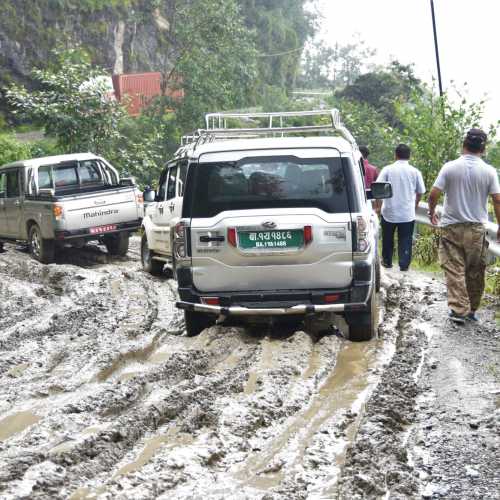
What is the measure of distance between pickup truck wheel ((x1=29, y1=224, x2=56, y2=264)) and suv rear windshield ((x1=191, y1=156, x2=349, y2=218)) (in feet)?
29.3

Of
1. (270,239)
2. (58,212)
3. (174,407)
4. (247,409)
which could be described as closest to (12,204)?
(58,212)

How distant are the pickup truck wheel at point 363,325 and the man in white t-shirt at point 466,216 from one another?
3.54ft

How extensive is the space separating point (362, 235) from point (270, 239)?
81 centimetres

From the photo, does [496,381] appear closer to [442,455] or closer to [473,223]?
[442,455]

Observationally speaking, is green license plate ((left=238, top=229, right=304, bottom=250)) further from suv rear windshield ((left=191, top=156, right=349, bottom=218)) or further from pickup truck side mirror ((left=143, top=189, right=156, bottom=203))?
pickup truck side mirror ((left=143, top=189, right=156, bottom=203))

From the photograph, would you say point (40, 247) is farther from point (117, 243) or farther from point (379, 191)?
point (379, 191)

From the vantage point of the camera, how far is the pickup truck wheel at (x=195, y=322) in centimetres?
895

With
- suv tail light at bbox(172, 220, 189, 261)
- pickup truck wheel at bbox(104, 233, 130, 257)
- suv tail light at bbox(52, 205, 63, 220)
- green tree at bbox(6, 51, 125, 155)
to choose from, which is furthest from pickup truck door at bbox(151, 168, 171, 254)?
green tree at bbox(6, 51, 125, 155)

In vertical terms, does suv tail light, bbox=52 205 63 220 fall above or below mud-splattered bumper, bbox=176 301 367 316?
below

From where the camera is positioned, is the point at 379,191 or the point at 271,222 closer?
the point at 271,222

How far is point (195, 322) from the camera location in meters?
9.00

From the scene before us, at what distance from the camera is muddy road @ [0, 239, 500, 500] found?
4.54 meters

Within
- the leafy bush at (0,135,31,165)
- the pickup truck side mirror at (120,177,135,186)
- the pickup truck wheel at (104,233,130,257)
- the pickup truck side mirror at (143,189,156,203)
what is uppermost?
the pickup truck side mirror at (143,189,156,203)

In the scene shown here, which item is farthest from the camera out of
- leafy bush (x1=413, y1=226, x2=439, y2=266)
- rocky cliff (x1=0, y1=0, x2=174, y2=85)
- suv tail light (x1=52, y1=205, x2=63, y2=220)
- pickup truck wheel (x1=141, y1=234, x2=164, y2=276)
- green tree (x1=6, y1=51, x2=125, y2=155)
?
rocky cliff (x1=0, y1=0, x2=174, y2=85)
